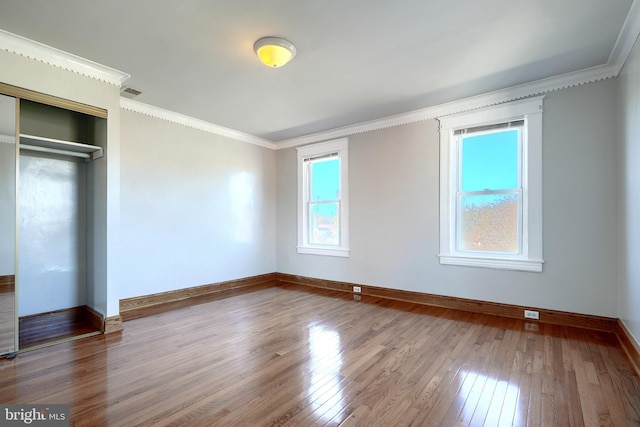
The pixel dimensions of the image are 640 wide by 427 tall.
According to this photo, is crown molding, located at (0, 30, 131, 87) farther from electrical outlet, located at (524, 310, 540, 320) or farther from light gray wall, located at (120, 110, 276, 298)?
electrical outlet, located at (524, 310, 540, 320)

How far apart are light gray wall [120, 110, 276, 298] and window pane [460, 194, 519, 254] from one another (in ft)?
11.5

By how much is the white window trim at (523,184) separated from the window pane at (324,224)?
184 cm

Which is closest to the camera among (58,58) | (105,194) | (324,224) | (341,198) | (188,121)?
(58,58)

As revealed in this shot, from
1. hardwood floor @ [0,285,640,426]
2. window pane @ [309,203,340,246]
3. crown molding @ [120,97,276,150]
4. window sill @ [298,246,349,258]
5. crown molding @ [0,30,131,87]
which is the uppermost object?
crown molding @ [0,30,131,87]

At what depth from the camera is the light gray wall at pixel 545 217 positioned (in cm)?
310

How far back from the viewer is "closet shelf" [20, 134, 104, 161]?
3004 millimetres

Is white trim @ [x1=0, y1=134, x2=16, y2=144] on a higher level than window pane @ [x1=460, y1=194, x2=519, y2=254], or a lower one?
higher

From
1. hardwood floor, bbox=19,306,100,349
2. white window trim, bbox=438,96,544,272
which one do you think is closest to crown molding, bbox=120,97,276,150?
hardwood floor, bbox=19,306,100,349

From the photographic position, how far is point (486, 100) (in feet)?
12.2

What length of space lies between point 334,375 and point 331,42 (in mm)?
2718

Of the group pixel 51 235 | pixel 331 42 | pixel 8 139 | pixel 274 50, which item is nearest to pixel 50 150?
pixel 8 139

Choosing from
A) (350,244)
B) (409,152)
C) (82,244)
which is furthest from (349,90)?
(82,244)

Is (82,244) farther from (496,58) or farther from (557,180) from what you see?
(557,180)

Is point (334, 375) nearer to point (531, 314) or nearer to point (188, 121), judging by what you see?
point (531, 314)
